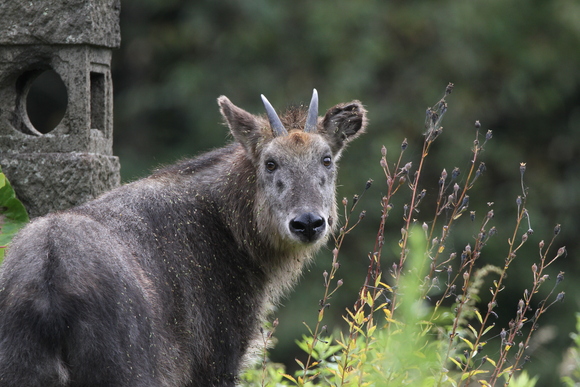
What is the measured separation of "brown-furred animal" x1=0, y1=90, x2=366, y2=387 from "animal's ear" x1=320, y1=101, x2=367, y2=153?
0.01 meters

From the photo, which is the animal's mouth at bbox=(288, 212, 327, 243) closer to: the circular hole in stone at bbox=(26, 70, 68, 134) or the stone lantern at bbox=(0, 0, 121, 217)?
the stone lantern at bbox=(0, 0, 121, 217)

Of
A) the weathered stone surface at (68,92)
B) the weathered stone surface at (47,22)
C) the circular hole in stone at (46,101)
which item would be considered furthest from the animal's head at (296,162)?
the circular hole in stone at (46,101)

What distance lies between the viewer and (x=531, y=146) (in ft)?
55.7

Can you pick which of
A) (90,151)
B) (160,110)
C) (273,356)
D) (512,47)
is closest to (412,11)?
(512,47)

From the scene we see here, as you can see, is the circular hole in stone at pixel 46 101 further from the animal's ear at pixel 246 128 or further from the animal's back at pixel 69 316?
the animal's back at pixel 69 316

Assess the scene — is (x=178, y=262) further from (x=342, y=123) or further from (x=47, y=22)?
(x=47, y=22)

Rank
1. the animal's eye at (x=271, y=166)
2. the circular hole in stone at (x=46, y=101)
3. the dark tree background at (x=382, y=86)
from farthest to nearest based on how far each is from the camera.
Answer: the circular hole in stone at (x=46, y=101) → the dark tree background at (x=382, y=86) → the animal's eye at (x=271, y=166)

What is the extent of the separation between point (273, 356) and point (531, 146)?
22.7 ft

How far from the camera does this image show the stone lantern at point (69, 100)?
19.4ft

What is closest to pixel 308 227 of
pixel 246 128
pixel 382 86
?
pixel 246 128

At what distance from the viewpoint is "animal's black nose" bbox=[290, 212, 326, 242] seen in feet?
17.2

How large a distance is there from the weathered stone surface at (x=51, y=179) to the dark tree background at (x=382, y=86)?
812 centimetres

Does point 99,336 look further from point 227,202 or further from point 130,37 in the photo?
point 130,37

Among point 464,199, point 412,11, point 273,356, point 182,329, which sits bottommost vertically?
point 273,356
